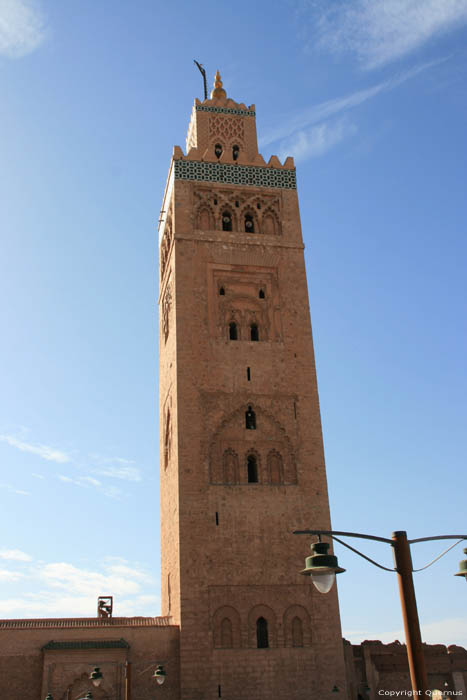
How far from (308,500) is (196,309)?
5.49 metres

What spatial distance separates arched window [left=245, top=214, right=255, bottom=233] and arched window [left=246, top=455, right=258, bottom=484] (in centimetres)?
659

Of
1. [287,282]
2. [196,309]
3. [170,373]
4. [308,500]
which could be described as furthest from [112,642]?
[287,282]

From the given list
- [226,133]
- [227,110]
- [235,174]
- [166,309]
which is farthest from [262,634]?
[227,110]

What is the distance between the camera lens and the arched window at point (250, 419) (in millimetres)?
17328

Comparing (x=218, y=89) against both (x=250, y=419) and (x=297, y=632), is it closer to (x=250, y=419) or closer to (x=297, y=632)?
(x=250, y=419)

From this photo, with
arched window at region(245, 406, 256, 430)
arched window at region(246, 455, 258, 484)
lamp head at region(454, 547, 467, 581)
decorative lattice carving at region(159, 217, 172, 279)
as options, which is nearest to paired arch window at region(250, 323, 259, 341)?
arched window at region(245, 406, 256, 430)

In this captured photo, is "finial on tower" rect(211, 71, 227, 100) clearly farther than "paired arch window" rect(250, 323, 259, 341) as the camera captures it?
Yes

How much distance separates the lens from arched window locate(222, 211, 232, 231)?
65.5 ft

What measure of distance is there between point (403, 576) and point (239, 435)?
1231 centimetres

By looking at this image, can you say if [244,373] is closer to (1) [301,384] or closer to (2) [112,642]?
(1) [301,384]

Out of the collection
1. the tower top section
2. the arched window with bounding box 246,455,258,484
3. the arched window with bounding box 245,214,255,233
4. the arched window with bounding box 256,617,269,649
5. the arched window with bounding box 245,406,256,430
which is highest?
the tower top section

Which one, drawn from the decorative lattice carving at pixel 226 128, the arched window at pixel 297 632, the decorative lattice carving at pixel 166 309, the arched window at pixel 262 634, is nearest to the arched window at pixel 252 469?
the arched window at pixel 262 634

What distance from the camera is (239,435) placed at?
56.1 feet

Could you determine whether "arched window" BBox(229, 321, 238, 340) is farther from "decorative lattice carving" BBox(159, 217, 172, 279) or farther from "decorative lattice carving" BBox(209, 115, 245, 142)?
"decorative lattice carving" BBox(209, 115, 245, 142)
